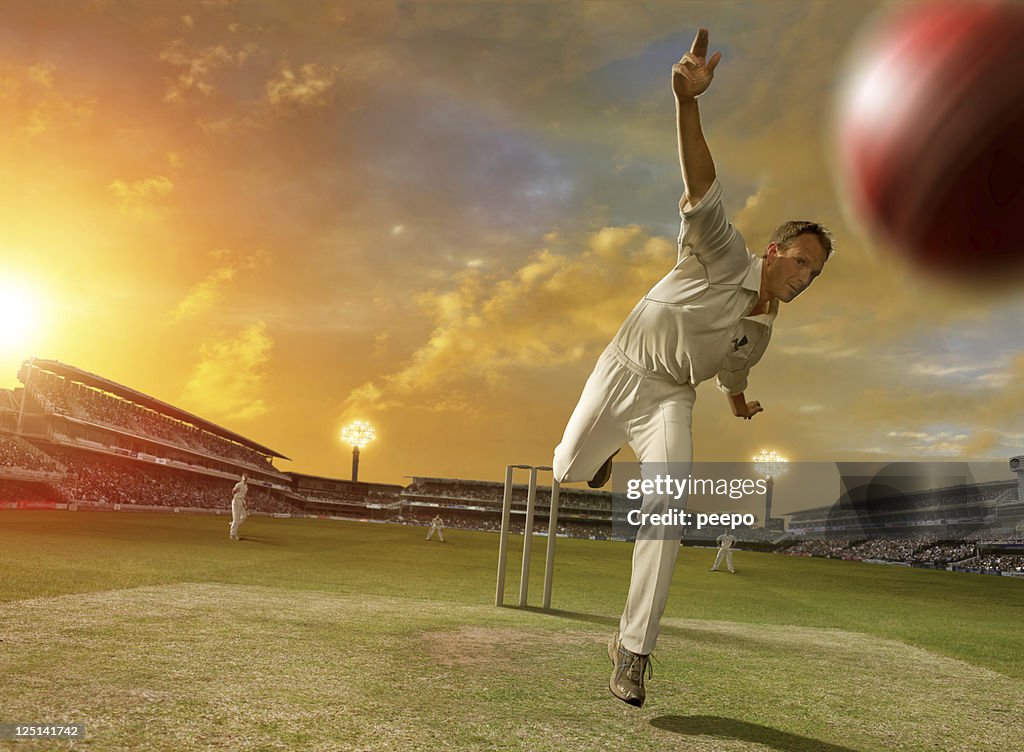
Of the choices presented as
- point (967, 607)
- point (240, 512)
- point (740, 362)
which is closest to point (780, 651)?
point (740, 362)

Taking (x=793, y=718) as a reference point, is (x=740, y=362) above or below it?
above

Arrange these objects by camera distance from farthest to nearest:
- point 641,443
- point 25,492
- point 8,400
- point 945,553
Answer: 1. point 945,553
2. point 8,400
3. point 25,492
4. point 641,443

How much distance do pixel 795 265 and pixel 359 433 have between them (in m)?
72.7

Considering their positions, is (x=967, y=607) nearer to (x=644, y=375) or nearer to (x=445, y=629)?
(x=445, y=629)

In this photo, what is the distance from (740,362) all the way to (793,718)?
1.52 meters

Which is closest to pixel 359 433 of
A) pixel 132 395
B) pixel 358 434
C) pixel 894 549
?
pixel 358 434

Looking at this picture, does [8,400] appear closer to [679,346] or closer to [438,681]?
[438,681]

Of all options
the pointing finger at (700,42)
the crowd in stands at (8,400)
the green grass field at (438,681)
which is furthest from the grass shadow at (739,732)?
the crowd in stands at (8,400)

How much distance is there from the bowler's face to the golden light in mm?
72054

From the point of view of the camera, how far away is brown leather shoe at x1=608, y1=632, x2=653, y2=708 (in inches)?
113

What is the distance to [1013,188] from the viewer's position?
148 inches

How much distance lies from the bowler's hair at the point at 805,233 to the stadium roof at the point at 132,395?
46.0 m

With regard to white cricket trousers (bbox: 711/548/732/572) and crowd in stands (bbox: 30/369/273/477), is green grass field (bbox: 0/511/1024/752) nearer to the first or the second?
white cricket trousers (bbox: 711/548/732/572)

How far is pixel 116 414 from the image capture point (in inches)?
1861
